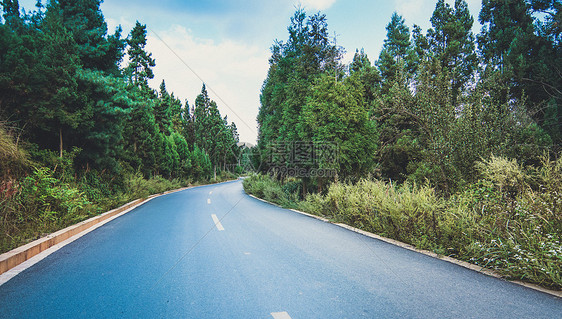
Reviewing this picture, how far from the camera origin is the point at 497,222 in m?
4.64

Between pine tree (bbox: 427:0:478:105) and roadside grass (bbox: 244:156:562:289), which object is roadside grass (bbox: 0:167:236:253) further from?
pine tree (bbox: 427:0:478:105)

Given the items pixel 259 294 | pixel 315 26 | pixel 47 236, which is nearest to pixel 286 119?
pixel 315 26

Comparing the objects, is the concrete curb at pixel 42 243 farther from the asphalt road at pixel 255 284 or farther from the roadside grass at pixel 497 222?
the roadside grass at pixel 497 222

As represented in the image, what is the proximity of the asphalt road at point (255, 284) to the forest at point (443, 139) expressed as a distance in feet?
2.85

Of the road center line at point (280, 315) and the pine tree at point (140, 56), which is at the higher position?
the pine tree at point (140, 56)

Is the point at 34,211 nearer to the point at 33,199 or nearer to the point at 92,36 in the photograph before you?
the point at 33,199

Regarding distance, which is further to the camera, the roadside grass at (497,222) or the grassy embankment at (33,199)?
the grassy embankment at (33,199)

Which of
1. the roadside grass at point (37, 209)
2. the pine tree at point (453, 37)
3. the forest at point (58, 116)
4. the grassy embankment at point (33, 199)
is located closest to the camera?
the roadside grass at point (37, 209)

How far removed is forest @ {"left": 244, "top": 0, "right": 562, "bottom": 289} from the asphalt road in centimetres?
87

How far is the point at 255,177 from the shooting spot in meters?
26.6

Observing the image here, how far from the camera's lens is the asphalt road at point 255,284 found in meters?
2.91

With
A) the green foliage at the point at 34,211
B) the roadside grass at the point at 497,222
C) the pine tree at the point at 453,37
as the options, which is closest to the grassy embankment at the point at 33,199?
the green foliage at the point at 34,211

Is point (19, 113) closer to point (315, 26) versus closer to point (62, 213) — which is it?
point (62, 213)

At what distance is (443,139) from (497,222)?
4103 mm
